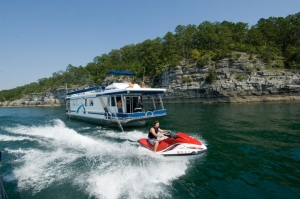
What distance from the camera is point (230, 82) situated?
4881cm

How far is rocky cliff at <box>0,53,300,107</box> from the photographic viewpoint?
44438mm

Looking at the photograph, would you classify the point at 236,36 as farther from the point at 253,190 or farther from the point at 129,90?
the point at 253,190

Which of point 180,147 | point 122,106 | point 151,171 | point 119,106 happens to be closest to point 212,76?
point 119,106

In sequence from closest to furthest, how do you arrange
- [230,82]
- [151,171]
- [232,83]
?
[151,171], [232,83], [230,82]

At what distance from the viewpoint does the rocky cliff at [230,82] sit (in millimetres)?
44438

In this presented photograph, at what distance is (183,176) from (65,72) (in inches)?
4960

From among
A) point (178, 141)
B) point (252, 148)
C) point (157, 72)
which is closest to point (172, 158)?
point (178, 141)

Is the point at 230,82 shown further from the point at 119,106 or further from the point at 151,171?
the point at 151,171

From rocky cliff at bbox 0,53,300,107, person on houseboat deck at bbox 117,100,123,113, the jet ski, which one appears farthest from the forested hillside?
the jet ski

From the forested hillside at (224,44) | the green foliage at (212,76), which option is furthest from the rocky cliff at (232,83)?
the forested hillside at (224,44)

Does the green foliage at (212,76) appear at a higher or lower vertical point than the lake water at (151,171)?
higher

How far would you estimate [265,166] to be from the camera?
8.12m

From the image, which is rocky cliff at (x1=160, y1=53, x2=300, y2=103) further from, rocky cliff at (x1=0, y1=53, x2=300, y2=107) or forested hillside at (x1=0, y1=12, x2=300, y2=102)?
forested hillside at (x1=0, y1=12, x2=300, y2=102)

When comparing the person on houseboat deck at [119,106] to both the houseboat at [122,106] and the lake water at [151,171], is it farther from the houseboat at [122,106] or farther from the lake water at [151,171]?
the lake water at [151,171]
